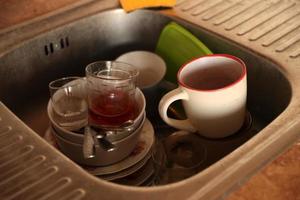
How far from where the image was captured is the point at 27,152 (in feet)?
1.93

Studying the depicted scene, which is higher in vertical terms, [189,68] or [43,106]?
[189,68]

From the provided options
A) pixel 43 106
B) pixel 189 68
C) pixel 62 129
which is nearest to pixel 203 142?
pixel 189 68

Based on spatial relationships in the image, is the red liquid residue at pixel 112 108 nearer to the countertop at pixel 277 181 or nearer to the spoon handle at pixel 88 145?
the spoon handle at pixel 88 145

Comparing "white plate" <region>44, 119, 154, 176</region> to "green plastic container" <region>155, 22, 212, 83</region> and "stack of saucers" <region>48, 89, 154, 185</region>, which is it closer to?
"stack of saucers" <region>48, 89, 154, 185</region>

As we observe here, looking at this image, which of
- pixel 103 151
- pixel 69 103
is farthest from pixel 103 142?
pixel 69 103

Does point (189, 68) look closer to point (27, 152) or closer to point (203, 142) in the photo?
point (203, 142)

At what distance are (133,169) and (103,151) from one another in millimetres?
62

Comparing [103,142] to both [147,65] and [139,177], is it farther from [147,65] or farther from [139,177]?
[147,65]

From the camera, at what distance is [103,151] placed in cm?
67

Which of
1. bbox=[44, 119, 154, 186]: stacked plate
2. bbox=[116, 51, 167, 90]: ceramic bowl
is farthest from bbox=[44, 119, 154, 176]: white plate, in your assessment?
bbox=[116, 51, 167, 90]: ceramic bowl

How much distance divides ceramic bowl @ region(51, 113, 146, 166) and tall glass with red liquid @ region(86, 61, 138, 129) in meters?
0.03

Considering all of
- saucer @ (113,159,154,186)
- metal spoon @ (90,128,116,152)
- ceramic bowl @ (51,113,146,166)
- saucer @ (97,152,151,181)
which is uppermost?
metal spoon @ (90,128,116,152)

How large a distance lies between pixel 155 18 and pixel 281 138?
458 millimetres

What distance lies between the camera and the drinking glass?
28.0 inches
